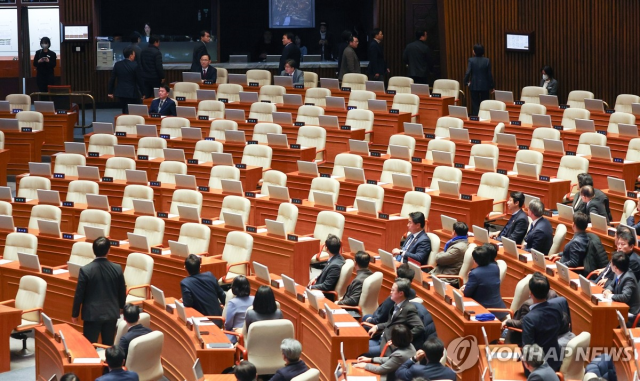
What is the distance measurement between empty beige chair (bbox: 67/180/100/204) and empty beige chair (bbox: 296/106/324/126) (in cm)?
344

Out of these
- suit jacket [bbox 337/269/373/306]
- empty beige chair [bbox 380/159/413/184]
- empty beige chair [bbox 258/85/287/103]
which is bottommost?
suit jacket [bbox 337/269/373/306]

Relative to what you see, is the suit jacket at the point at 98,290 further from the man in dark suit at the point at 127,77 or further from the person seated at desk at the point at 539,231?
the man in dark suit at the point at 127,77

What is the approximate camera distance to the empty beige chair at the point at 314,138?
13656 mm

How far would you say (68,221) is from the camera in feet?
40.2

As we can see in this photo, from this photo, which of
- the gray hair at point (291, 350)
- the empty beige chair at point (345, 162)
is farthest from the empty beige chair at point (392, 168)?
the gray hair at point (291, 350)

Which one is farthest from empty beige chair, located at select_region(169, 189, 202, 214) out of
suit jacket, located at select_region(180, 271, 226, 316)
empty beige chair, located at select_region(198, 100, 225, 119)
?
empty beige chair, located at select_region(198, 100, 225, 119)

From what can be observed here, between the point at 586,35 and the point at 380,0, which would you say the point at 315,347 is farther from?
the point at 380,0

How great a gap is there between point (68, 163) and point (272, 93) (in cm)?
362

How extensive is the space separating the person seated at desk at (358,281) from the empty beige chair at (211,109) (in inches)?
259

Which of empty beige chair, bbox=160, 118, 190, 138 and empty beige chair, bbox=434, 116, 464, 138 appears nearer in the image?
empty beige chair, bbox=434, 116, 464, 138

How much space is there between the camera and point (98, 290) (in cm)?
929

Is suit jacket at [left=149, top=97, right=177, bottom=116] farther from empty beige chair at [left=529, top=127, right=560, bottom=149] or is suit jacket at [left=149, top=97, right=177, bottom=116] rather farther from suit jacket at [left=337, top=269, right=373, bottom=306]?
suit jacket at [left=337, top=269, right=373, bottom=306]

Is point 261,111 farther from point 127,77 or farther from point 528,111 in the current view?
point 528,111

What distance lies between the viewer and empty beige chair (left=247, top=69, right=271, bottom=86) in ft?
54.7
